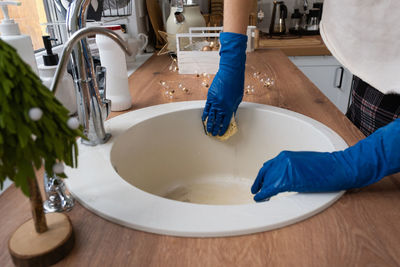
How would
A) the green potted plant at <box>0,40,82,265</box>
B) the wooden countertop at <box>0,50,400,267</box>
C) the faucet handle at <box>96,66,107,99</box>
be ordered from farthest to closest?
the faucet handle at <box>96,66,107,99</box>, the wooden countertop at <box>0,50,400,267</box>, the green potted plant at <box>0,40,82,265</box>

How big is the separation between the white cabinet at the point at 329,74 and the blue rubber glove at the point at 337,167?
1570mm

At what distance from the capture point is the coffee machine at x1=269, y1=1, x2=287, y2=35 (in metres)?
2.27

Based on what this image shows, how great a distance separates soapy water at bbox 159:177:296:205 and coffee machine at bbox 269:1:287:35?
65.8 inches

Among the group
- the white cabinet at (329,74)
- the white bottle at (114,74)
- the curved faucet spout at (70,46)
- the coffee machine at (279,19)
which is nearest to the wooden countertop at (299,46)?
the white cabinet at (329,74)

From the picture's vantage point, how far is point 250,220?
42 centimetres

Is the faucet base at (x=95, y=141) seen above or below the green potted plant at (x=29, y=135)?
below

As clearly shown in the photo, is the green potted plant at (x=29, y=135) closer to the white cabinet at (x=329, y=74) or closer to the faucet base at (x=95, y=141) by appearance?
the faucet base at (x=95, y=141)

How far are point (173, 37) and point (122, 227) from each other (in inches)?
49.8

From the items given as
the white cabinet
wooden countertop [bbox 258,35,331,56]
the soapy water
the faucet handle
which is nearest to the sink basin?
the soapy water

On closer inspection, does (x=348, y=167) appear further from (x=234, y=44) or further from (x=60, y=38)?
(x=60, y=38)

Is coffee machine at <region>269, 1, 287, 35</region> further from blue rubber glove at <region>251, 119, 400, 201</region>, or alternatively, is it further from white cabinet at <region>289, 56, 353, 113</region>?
blue rubber glove at <region>251, 119, 400, 201</region>

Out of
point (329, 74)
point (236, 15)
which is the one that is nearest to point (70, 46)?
point (236, 15)

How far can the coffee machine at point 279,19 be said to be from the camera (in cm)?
227

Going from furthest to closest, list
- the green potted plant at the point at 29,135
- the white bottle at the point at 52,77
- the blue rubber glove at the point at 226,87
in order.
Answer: the blue rubber glove at the point at 226,87 → the white bottle at the point at 52,77 → the green potted plant at the point at 29,135
